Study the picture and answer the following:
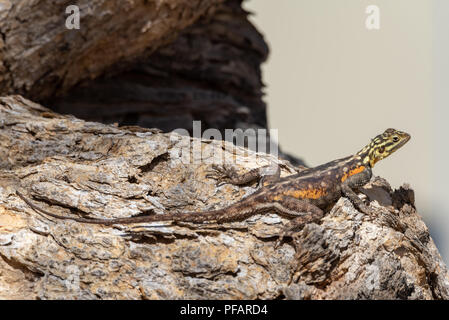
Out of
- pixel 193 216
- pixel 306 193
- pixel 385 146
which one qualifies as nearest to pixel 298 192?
pixel 306 193

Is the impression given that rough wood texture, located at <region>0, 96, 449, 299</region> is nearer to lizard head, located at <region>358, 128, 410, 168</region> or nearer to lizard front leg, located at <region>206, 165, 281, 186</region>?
lizard front leg, located at <region>206, 165, 281, 186</region>

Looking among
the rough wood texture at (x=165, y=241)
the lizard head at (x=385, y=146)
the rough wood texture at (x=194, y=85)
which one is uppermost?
the rough wood texture at (x=194, y=85)

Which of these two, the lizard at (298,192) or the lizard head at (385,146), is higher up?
the lizard head at (385,146)

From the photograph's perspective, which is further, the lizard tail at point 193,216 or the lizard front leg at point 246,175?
the lizard front leg at point 246,175

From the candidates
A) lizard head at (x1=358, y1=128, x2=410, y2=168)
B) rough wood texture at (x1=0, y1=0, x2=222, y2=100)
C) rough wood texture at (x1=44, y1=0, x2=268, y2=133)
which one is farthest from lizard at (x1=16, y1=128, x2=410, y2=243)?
rough wood texture at (x1=44, y1=0, x2=268, y2=133)

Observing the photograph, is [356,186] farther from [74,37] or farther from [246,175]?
[74,37]

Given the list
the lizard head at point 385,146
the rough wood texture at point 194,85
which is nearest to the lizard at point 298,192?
the lizard head at point 385,146

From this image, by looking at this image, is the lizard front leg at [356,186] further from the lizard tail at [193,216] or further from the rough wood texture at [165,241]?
the lizard tail at [193,216]
